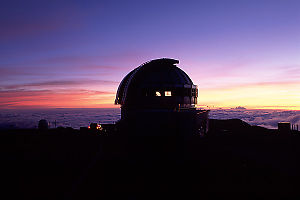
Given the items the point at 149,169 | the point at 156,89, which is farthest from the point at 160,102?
the point at 149,169

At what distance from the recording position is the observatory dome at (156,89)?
22281mm

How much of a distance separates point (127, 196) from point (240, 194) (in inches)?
248

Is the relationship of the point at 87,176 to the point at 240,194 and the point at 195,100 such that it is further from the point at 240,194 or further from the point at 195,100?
the point at 195,100

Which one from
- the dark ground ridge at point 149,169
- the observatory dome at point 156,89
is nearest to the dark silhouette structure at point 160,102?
the observatory dome at point 156,89

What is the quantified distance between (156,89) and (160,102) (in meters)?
1.67

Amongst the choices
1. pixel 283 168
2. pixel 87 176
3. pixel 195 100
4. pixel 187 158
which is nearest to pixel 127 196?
pixel 87 176

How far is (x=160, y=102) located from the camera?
22.2 meters

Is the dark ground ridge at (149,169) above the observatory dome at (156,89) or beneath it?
beneath

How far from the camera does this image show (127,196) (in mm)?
10086

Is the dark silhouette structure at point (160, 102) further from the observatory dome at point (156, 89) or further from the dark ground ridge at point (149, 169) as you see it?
the dark ground ridge at point (149, 169)

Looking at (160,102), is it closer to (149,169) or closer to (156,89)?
(156,89)

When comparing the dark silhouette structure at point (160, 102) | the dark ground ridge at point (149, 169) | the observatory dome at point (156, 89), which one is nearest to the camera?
the dark ground ridge at point (149, 169)

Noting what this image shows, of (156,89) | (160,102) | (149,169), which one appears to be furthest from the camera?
(156,89)

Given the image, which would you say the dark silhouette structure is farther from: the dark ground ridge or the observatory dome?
the dark ground ridge
